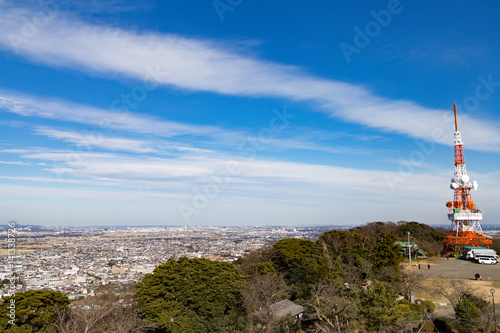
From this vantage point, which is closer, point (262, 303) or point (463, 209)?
point (262, 303)

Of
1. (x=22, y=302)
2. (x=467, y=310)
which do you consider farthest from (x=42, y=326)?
(x=467, y=310)

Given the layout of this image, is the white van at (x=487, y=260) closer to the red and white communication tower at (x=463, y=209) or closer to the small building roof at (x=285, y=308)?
the red and white communication tower at (x=463, y=209)

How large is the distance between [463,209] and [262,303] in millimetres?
30841

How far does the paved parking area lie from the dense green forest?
5.72m

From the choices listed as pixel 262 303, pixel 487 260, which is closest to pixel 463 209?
pixel 487 260

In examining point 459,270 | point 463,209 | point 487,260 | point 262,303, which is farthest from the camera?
point 463,209

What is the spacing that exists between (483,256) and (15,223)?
39.4 meters

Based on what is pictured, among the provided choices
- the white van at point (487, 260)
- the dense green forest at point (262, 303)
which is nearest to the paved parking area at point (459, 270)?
the white van at point (487, 260)

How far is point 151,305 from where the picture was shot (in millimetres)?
18250

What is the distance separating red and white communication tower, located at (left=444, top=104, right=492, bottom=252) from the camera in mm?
36688

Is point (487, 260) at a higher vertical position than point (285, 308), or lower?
higher

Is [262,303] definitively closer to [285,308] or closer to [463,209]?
[285,308]

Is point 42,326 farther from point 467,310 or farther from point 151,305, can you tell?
point 467,310

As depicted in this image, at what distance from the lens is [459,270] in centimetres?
2911
